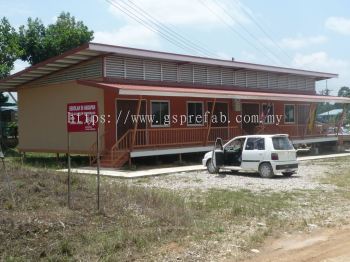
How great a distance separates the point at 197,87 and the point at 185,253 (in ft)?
61.5

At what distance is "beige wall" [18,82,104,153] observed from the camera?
22.9m

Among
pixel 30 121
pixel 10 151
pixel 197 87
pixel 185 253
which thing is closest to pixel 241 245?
pixel 185 253

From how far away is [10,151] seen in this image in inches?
1182

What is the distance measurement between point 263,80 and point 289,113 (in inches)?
136

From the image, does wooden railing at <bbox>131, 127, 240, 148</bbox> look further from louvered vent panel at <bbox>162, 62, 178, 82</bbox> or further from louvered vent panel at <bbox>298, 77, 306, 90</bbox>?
louvered vent panel at <bbox>298, 77, 306, 90</bbox>

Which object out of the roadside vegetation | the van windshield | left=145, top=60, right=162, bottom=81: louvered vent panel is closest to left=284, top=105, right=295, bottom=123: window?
left=145, top=60, right=162, bottom=81: louvered vent panel

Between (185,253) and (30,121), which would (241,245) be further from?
(30,121)

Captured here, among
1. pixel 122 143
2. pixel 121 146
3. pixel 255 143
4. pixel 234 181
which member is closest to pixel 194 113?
pixel 122 143

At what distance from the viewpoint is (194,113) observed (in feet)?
85.1

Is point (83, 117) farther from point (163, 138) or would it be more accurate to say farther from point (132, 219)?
point (163, 138)

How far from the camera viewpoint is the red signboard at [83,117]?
9.54 metres

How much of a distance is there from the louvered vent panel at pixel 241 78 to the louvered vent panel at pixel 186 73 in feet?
13.3

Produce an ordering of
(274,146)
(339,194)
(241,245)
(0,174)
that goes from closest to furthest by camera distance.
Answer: (241,245) < (0,174) < (339,194) < (274,146)

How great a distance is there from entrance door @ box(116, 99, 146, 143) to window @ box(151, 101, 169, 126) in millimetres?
594
